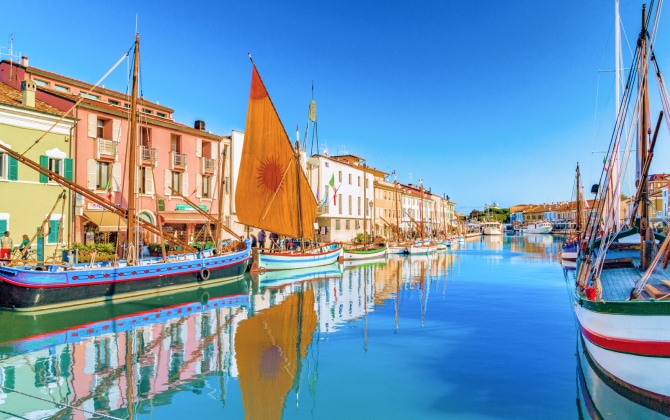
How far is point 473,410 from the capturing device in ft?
27.1

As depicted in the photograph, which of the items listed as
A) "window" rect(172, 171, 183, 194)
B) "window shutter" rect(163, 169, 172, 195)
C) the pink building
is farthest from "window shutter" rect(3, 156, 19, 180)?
"window" rect(172, 171, 183, 194)

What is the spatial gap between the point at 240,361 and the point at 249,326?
4.03 m

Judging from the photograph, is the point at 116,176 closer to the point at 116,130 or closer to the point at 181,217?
the point at 116,130

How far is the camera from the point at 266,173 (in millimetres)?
26484

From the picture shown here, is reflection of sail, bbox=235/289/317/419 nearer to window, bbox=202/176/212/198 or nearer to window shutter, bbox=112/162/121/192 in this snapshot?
window shutter, bbox=112/162/121/192

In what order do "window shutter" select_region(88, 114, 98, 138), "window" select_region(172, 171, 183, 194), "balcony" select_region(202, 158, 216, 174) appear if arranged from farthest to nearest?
"balcony" select_region(202, 158, 216, 174) → "window" select_region(172, 171, 183, 194) → "window shutter" select_region(88, 114, 98, 138)

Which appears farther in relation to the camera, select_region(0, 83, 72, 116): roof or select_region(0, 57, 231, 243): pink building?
select_region(0, 57, 231, 243): pink building

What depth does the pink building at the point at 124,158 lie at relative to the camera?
1079 inches

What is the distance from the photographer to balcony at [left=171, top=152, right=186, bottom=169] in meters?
32.9

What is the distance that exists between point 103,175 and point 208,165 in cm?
839

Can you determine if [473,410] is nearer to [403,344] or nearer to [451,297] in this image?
[403,344]

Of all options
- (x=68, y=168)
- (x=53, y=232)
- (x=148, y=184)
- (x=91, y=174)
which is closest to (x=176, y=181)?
(x=148, y=184)

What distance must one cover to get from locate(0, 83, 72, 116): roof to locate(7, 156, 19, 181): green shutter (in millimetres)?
2745

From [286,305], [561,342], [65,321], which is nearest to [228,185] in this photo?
[286,305]
